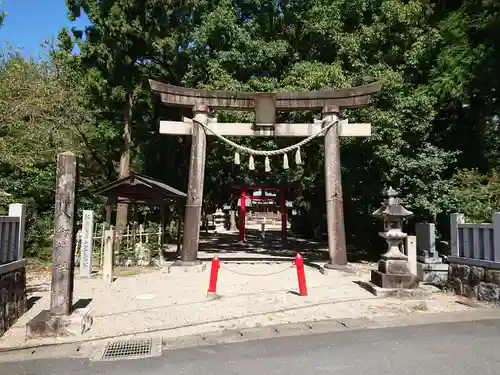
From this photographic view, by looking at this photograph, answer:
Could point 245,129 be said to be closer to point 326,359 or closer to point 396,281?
point 396,281

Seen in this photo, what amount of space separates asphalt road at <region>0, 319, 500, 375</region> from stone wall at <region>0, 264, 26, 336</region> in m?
1.63

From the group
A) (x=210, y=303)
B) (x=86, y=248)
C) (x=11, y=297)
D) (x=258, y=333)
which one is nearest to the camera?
(x=258, y=333)

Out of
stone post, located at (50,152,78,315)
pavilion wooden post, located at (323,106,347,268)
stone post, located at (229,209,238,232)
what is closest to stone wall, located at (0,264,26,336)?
stone post, located at (50,152,78,315)

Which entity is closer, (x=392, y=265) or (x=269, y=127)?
(x=392, y=265)

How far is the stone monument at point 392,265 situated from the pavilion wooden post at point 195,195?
4846mm

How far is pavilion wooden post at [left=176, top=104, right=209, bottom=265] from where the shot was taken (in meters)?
11.4

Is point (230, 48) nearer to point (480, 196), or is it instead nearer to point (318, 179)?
point (318, 179)

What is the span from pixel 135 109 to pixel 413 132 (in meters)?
12.2

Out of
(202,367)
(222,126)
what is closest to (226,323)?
(202,367)

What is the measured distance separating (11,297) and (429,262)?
9.68 metres

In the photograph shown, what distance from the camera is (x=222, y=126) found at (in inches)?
469

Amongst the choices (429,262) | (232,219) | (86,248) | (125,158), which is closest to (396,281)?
(429,262)

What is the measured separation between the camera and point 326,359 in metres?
4.75

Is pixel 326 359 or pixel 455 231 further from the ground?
pixel 455 231
